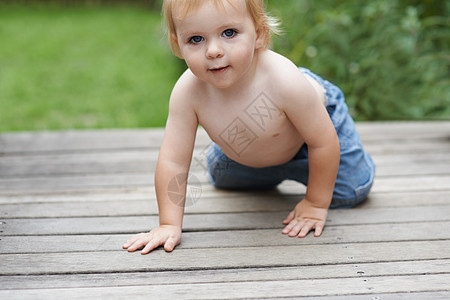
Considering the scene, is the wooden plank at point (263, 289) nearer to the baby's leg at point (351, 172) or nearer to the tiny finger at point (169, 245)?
the tiny finger at point (169, 245)

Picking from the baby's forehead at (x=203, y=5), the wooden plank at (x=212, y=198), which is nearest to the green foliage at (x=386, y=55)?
the wooden plank at (x=212, y=198)

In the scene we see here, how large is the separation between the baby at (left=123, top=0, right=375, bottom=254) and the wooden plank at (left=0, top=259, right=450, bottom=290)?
161mm

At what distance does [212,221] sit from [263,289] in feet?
1.66

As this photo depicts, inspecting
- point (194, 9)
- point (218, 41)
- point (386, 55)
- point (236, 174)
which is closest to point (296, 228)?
point (236, 174)

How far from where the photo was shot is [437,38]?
12.3 ft

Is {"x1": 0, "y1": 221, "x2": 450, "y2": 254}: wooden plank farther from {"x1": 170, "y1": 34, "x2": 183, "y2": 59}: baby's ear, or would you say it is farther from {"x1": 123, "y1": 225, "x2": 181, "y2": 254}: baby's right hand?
{"x1": 170, "y1": 34, "x2": 183, "y2": 59}: baby's ear

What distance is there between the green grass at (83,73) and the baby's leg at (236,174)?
1182 millimetres

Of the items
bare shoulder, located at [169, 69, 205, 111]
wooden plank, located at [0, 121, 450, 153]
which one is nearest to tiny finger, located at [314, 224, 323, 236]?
bare shoulder, located at [169, 69, 205, 111]

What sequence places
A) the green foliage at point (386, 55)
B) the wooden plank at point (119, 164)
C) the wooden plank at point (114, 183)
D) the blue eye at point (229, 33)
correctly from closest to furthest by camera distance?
the blue eye at point (229, 33), the wooden plank at point (114, 183), the wooden plank at point (119, 164), the green foliage at point (386, 55)

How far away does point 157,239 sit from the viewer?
1678 millimetres

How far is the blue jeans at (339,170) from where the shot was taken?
6.52 feet

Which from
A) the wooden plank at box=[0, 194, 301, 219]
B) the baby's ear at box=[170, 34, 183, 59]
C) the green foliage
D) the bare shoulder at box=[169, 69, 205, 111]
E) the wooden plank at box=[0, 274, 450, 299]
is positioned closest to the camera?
the wooden plank at box=[0, 274, 450, 299]

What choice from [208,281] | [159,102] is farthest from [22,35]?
[208,281]

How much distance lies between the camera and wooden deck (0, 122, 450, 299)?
1446 mm
